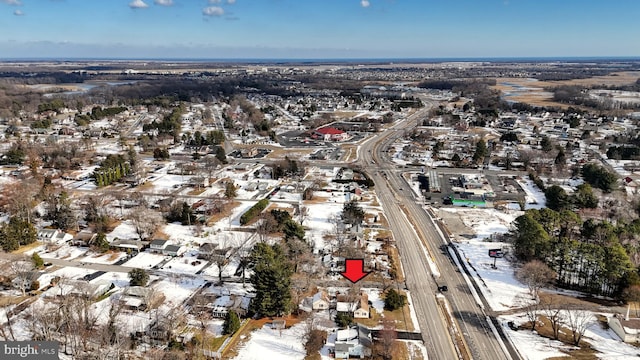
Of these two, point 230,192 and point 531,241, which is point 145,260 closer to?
point 230,192

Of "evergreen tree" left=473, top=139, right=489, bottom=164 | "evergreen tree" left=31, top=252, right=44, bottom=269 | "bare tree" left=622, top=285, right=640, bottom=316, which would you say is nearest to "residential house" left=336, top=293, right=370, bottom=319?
"bare tree" left=622, top=285, right=640, bottom=316

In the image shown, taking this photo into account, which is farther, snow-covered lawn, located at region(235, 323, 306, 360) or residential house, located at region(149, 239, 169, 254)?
residential house, located at region(149, 239, 169, 254)

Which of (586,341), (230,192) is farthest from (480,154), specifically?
(586,341)

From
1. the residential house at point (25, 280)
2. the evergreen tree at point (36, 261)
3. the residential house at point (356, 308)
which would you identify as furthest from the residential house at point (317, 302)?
the evergreen tree at point (36, 261)

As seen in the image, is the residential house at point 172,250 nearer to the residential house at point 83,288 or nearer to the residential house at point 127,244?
the residential house at point 127,244

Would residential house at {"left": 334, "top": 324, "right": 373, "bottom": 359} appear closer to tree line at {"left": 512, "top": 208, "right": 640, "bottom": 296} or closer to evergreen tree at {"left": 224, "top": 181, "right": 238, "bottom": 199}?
tree line at {"left": 512, "top": 208, "right": 640, "bottom": 296}
